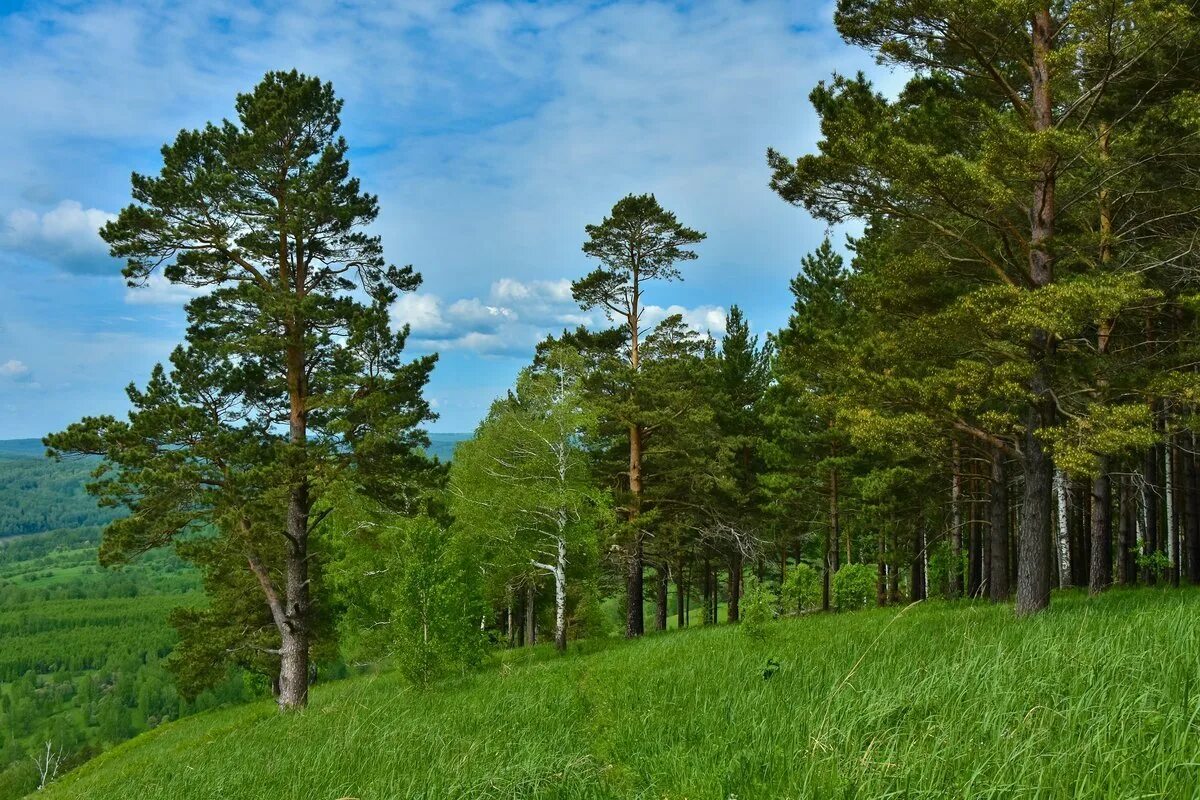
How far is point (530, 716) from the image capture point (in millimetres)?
6949

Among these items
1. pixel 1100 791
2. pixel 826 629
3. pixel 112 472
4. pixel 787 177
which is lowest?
pixel 826 629

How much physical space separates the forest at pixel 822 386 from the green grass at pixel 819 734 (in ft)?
0.29

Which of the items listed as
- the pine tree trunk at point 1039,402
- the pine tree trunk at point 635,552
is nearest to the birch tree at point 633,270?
the pine tree trunk at point 635,552

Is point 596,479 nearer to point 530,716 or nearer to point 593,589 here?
point 593,589

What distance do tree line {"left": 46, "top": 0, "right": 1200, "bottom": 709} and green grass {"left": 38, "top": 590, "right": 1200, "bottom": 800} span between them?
4431mm

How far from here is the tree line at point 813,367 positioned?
31.1 feet

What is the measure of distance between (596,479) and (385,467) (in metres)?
10.9

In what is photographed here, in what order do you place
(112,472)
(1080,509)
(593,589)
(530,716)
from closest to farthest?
1. (530,716)
2. (112,472)
3. (1080,509)
4. (593,589)

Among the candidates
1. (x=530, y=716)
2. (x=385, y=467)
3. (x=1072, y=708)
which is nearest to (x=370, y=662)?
(x=385, y=467)

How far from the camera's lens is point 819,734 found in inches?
154

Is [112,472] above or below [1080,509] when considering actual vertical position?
above

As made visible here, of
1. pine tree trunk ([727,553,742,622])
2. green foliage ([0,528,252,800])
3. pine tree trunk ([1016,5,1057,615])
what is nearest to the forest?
pine tree trunk ([1016,5,1057,615])

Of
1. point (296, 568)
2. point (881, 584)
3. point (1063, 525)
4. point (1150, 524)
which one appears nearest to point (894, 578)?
point (881, 584)

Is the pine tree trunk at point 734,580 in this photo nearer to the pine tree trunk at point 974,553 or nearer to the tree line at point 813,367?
the tree line at point 813,367
